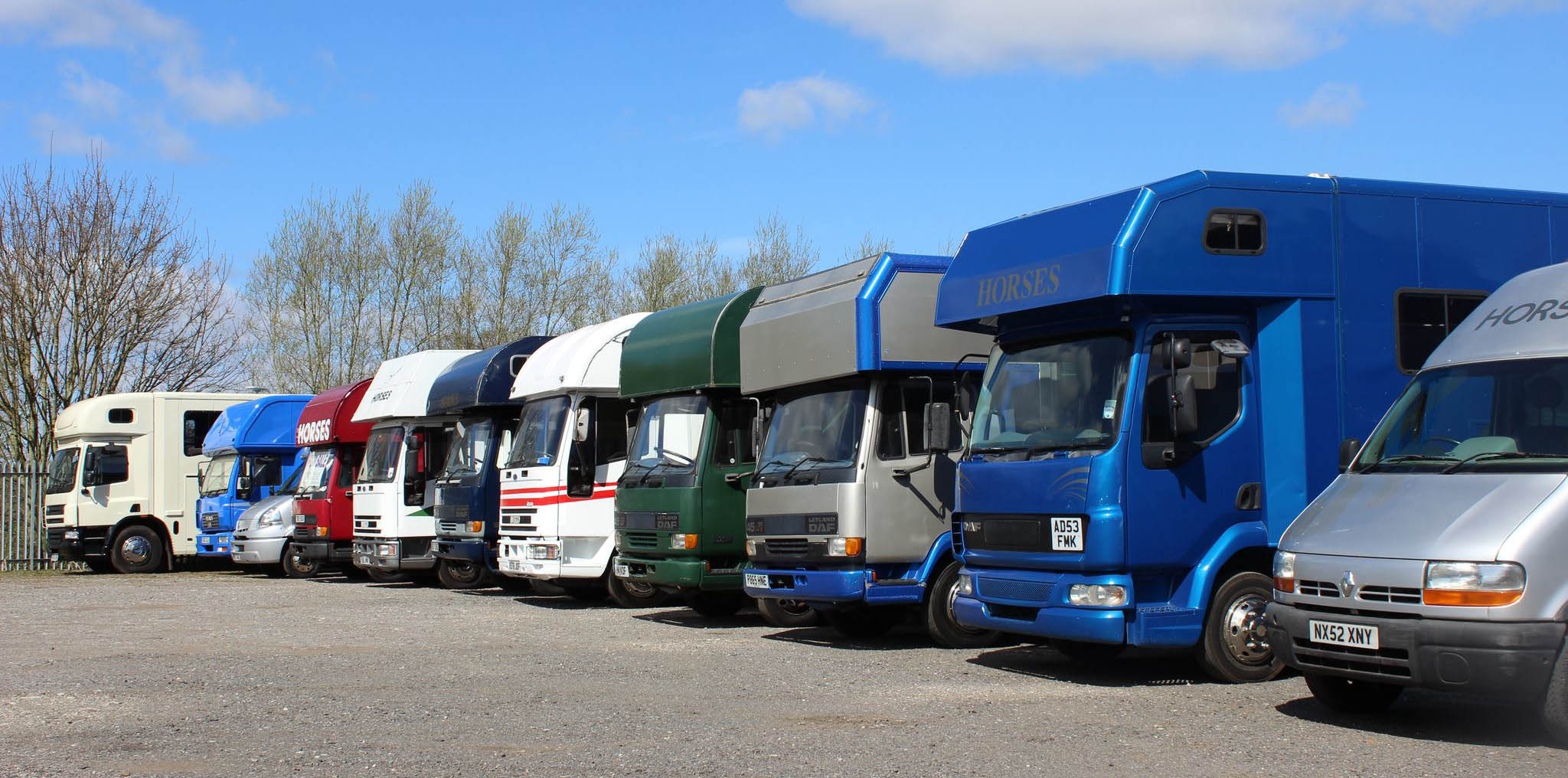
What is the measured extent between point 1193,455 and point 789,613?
6.00m

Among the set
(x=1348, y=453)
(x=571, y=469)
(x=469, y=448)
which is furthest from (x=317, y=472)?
(x=1348, y=453)

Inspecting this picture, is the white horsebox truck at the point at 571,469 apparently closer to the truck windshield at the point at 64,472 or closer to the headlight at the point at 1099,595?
the headlight at the point at 1099,595

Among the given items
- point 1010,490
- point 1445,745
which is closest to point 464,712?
point 1010,490

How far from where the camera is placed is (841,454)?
1314 cm

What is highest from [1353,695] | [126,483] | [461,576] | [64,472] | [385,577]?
[64,472]

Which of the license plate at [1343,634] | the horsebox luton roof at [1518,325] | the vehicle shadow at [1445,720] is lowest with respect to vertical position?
the vehicle shadow at [1445,720]

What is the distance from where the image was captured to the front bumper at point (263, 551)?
26.1 m

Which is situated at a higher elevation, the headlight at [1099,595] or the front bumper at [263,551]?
the headlight at [1099,595]

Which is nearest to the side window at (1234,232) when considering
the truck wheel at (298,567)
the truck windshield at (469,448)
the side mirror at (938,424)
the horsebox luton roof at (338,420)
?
the side mirror at (938,424)

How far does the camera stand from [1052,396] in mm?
10570

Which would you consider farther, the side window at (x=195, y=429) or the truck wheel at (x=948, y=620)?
the side window at (x=195, y=429)

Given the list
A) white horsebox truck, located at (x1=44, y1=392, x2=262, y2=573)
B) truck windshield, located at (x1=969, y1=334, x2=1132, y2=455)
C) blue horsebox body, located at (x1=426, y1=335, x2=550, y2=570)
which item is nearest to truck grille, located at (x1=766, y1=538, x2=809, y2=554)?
truck windshield, located at (x1=969, y1=334, x2=1132, y2=455)

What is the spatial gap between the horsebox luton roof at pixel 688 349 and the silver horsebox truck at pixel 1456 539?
24.2ft

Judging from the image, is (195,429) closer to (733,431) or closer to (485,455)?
(485,455)
